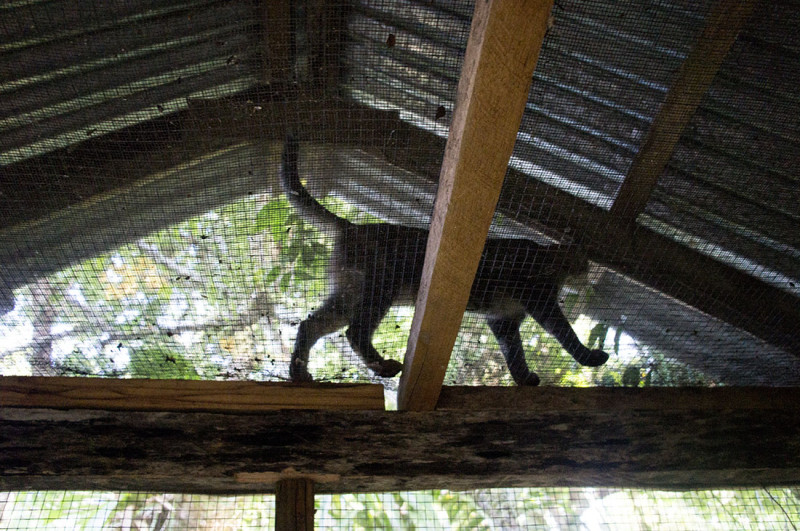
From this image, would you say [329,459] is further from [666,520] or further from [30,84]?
[666,520]

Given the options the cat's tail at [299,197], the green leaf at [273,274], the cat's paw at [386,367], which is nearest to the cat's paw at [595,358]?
the cat's paw at [386,367]

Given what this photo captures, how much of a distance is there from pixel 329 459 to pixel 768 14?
5.04 feet

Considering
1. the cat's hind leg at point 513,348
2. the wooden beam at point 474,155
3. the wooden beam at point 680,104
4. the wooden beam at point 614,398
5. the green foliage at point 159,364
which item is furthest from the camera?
the cat's hind leg at point 513,348

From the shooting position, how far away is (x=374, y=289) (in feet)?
6.70

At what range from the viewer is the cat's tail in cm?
159

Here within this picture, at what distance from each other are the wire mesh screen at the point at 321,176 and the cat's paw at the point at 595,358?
0.08 meters

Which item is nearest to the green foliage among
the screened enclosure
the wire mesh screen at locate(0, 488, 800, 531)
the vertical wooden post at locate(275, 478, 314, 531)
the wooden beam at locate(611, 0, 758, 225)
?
the screened enclosure

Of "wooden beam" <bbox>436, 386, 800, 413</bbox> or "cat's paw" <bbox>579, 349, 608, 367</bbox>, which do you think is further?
"cat's paw" <bbox>579, 349, 608, 367</bbox>

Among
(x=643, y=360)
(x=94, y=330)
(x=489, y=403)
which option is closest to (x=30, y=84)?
(x=94, y=330)

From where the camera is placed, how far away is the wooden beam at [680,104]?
1.44 meters

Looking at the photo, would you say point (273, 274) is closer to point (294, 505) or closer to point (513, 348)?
point (294, 505)

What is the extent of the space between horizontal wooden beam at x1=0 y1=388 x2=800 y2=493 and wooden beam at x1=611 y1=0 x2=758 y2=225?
1.90ft

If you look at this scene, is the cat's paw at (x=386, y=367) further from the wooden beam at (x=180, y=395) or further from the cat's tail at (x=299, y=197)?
the cat's tail at (x=299, y=197)

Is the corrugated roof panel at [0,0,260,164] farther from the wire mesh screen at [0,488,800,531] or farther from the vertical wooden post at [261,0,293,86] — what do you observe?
the wire mesh screen at [0,488,800,531]
